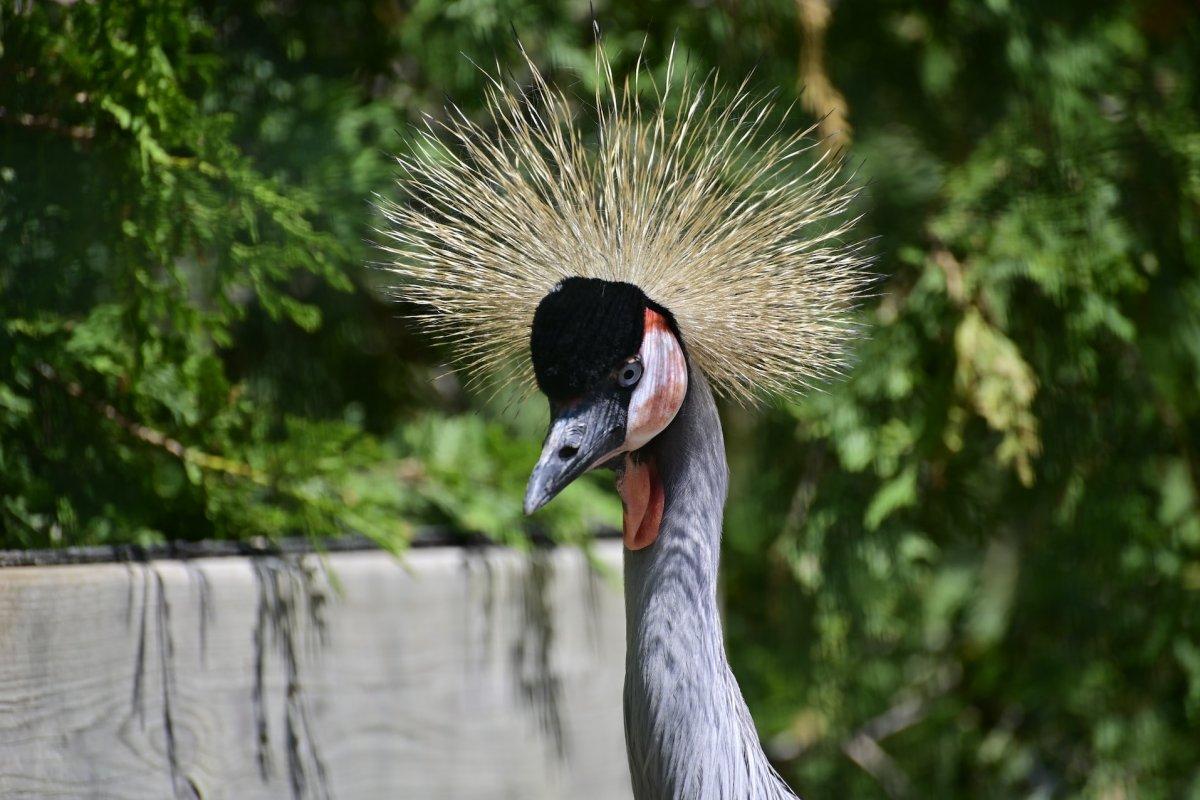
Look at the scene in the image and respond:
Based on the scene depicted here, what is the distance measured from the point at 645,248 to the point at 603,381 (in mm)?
177

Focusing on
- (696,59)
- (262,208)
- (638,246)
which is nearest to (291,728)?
(262,208)

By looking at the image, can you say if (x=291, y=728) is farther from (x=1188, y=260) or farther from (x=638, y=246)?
(x=1188, y=260)

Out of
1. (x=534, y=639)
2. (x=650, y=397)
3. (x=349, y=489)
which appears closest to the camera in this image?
(x=650, y=397)

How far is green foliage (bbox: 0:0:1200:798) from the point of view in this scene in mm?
1364

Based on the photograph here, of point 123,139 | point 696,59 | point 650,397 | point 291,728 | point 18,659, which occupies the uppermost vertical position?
point 696,59

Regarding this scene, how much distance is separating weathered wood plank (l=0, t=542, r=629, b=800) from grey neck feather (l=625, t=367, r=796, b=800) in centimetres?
50

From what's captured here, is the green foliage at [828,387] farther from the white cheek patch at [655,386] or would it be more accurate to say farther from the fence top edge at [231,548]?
the white cheek patch at [655,386]

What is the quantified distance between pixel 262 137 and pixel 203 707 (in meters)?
0.83

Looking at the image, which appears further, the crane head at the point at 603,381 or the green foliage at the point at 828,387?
the green foliage at the point at 828,387

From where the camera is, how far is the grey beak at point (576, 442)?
105 centimetres

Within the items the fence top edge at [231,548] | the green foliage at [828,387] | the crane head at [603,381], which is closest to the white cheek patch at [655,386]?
the crane head at [603,381]

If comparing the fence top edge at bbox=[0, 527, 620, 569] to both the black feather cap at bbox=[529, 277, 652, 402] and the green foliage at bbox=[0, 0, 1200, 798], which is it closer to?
the green foliage at bbox=[0, 0, 1200, 798]

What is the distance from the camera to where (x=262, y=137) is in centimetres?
170

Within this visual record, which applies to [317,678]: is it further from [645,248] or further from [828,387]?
[828,387]
